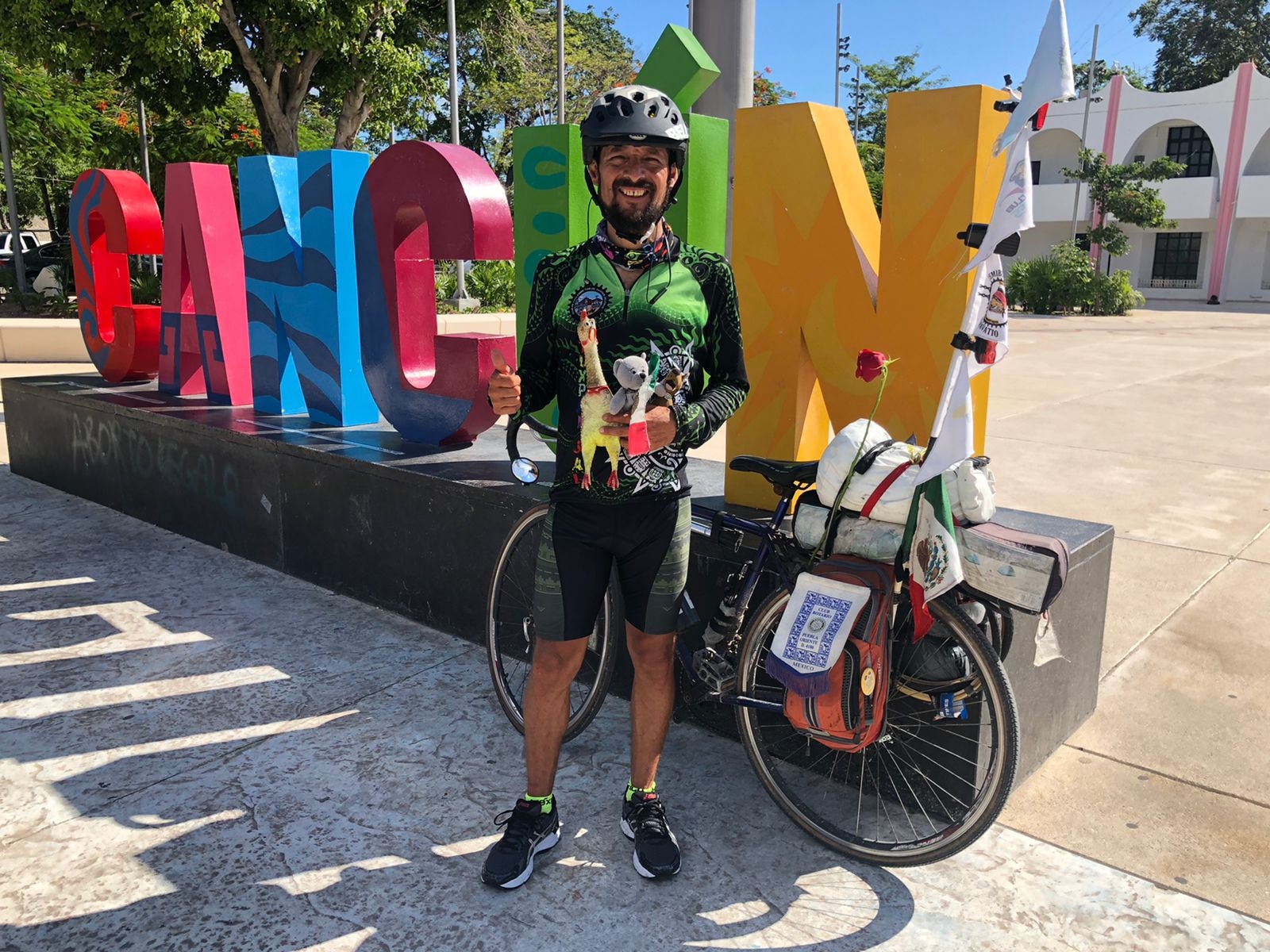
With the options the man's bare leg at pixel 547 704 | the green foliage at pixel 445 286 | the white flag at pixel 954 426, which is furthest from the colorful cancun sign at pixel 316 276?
the green foliage at pixel 445 286

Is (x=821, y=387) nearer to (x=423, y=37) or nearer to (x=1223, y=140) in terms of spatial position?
(x=423, y=37)

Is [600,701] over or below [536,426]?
below

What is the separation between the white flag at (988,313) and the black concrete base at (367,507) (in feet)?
3.12

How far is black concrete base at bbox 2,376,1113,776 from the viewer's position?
143 inches

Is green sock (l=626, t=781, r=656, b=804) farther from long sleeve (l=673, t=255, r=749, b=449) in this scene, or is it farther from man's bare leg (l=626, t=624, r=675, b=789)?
long sleeve (l=673, t=255, r=749, b=449)

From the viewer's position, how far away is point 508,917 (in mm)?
2754

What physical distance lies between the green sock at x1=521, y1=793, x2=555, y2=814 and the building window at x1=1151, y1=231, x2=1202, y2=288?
45.4 metres

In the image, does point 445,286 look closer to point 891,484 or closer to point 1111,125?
point 891,484

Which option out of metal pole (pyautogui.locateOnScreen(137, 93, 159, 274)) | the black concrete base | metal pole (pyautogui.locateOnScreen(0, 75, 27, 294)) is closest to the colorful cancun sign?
A: the black concrete base

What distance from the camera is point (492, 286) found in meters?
21.0

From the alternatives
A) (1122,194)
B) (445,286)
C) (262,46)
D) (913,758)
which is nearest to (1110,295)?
(1122,194)

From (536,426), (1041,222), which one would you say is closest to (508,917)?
(536,426)

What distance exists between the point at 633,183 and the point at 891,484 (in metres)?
1.12

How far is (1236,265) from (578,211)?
142ft
